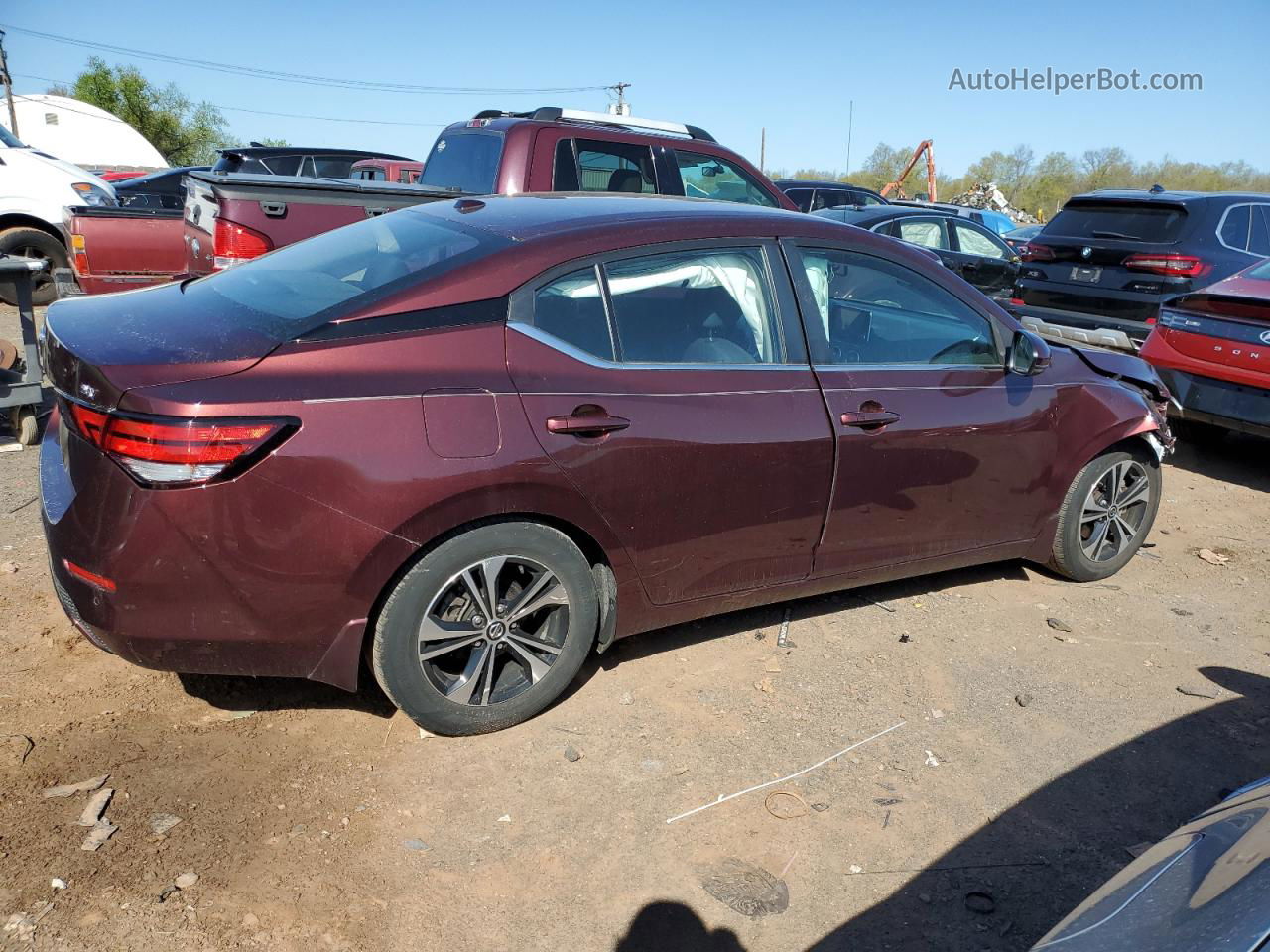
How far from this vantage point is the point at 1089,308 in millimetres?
9031

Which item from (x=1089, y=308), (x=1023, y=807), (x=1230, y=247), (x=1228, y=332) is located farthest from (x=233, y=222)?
(x=1230, y=247)

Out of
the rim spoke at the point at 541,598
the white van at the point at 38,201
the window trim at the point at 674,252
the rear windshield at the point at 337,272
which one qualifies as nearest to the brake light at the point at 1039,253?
the window trim at the point at 674,252

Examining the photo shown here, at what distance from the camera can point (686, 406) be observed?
3367 millimetres

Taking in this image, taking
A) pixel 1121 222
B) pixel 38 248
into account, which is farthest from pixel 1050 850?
pixel 38 248

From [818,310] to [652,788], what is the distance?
1.88m

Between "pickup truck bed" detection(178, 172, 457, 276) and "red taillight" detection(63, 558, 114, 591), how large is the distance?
11.6 feet

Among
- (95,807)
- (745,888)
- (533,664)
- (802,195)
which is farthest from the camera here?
(802,195)

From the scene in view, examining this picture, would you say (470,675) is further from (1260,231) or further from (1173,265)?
(1260,231)

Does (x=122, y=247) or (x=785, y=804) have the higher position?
(x=122, y=247)

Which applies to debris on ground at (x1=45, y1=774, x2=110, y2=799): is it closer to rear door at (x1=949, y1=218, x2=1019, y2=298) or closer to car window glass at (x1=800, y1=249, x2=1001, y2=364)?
car window glass at (x1=800, y1=249, x2=1001, y2=364)

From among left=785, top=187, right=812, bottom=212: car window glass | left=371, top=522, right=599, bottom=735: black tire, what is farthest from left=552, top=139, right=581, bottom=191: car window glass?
left=785, top=187, right=812, bottom=212: car window glass

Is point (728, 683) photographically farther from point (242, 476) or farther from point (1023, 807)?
point (242, 476)

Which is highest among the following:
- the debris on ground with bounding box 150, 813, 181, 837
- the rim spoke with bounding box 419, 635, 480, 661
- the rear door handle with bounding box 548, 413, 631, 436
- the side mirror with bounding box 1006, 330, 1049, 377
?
the side mirror with bounding box 1006, 330, 1049, 377

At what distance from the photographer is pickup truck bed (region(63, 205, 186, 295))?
8.41 metres
